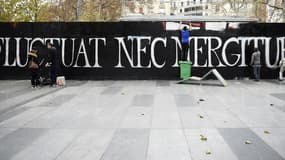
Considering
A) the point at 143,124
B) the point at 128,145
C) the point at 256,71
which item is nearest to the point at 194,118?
the point at 143,124

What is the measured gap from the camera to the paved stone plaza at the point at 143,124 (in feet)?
20.3

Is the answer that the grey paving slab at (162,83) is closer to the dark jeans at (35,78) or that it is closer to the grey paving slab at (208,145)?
the dark jeans at (35,78)

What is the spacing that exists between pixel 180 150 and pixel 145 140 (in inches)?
35.1

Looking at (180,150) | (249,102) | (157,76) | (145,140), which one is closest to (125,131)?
(145,140)

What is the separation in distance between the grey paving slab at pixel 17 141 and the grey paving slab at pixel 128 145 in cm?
157

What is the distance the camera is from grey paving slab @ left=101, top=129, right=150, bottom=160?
19.6 feet

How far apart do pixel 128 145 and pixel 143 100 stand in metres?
5.27

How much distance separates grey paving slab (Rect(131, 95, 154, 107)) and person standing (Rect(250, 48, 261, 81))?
22.6 ft

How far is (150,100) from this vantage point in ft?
38.7

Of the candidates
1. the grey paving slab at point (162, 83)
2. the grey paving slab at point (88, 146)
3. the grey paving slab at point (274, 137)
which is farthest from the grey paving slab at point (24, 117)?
the grey paving slab at point (162, 83)

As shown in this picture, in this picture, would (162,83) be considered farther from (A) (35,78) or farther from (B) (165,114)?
(B) (165,114)

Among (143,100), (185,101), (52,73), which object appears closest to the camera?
(185,101)

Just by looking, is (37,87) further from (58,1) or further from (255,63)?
(58,1)

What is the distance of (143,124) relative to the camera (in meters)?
8.26
